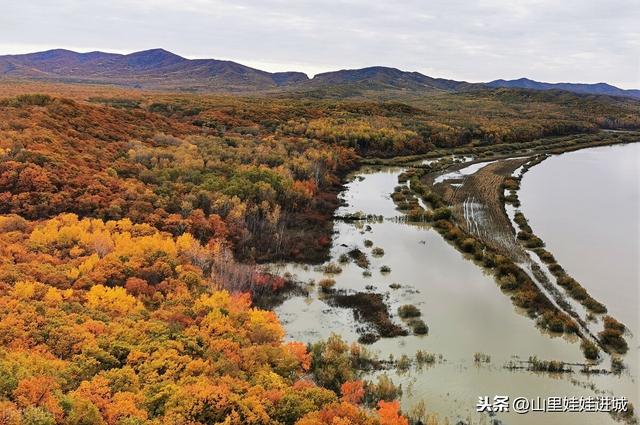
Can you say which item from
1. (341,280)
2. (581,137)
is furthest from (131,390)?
(581,137)

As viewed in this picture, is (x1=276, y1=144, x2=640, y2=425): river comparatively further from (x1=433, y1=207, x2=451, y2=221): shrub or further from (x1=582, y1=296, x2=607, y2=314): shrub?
(x1=433, y1=207, x2=451, y2=221): shrub

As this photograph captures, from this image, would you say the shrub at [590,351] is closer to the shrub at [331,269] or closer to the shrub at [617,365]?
the shrub at [617,365]

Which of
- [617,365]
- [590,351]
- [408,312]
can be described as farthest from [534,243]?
[617,365]

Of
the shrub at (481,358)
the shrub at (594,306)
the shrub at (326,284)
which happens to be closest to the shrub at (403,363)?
the shrub at (481,358)

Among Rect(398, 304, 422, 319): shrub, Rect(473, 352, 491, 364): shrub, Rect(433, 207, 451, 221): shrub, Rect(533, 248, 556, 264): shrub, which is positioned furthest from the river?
Rect(433, 207, 451, 221): shrub

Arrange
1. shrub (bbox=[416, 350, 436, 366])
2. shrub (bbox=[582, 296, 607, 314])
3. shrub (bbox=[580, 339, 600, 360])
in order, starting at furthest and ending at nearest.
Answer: shrub (bbox=[582, 296, 607, 314]), shrub (bbox=[580, 339, 600, 360]), shrub (bbox=[416, 350, 436, 366])
